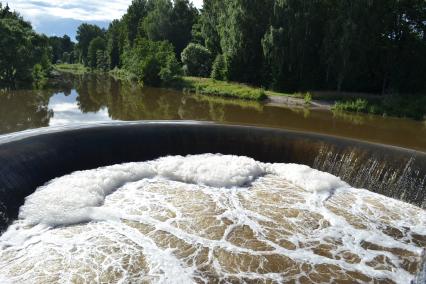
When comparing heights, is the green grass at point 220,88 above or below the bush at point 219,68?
below

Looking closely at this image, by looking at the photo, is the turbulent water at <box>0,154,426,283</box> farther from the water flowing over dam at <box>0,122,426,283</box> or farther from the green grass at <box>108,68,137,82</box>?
the green grass at <box>108,68,137,82</box>

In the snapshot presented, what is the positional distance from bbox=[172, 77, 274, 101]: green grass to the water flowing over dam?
15205mm

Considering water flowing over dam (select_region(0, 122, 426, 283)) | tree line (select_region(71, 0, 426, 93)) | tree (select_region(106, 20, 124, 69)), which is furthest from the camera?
tree (select_region(106, 20, 124, 69))

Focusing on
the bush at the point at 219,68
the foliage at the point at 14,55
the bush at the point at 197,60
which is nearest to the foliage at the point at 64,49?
the bush at the point at 197,60

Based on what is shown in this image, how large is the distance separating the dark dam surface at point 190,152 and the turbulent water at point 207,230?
430mm

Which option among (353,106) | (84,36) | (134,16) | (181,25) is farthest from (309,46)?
(84,36)

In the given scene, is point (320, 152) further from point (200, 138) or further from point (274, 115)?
point (274, 115)

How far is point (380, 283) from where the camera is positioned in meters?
6.24

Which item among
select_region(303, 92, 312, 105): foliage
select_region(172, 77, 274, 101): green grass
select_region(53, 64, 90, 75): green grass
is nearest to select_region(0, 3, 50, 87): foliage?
select_region(172, 77, 274, 101): green grass

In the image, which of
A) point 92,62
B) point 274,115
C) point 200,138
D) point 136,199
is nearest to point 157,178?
point 136,199

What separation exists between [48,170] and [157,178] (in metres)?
2.58

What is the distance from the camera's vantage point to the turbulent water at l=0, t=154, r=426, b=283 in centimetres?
615

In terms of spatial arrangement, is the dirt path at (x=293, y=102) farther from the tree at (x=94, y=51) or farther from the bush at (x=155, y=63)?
the tree at (x=94, y=51)

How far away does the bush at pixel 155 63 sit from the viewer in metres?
34.0
